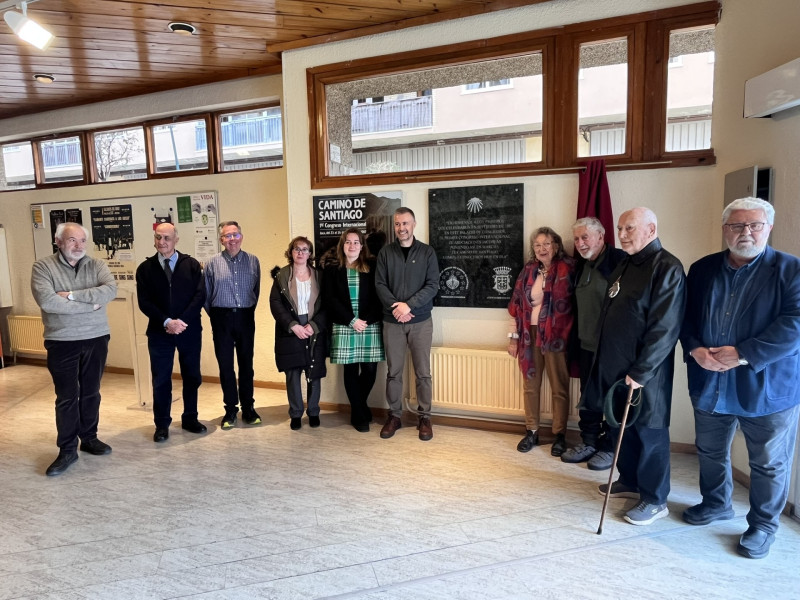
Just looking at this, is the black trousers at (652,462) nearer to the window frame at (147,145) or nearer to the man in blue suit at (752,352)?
the man in blue suit at (752,352)

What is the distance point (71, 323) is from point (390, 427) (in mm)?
2235

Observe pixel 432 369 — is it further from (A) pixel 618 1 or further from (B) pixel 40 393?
(B) pixel 40 393

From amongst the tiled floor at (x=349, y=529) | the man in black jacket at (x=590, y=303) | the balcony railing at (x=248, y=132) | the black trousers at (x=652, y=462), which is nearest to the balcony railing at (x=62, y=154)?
the balcony railing at (x=248, y=132)

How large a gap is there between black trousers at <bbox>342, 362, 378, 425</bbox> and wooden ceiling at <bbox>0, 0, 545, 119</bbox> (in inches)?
99.9

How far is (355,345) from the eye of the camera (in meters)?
3.78

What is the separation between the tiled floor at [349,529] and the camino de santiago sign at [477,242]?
3.49 feet

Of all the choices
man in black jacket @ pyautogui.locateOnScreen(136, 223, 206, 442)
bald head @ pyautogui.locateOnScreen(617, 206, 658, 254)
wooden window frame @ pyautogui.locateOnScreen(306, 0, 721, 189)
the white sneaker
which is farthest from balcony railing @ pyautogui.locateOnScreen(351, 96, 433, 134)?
the white sneaker

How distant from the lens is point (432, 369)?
3834 mm

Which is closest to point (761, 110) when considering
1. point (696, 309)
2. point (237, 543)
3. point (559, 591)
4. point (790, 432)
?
point (696, 309)

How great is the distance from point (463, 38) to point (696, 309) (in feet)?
8.06

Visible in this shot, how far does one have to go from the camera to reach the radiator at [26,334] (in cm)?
616

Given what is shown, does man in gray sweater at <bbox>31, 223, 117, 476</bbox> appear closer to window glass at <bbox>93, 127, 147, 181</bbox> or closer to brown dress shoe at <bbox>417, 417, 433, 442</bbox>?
brown dress shoe at <bbox>417, 417, 433, 442</bbox>

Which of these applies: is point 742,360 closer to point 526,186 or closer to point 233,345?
point 526,186

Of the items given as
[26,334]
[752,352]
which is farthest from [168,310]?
[26,334]
